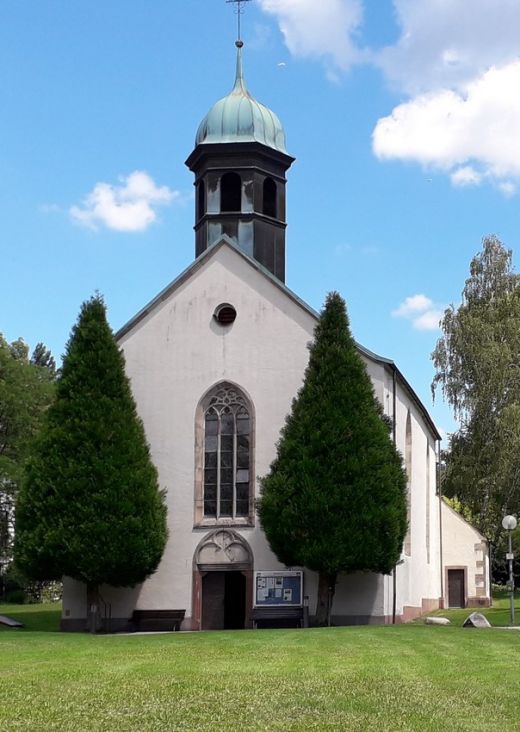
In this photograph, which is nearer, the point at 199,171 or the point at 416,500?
the point at 199,171

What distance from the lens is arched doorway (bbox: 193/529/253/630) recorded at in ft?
102

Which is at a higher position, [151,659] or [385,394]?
[385,394]

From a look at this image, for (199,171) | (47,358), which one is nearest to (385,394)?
(199,171)

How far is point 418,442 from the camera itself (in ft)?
131

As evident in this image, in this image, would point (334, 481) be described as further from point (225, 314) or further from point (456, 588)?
point (456, 588)

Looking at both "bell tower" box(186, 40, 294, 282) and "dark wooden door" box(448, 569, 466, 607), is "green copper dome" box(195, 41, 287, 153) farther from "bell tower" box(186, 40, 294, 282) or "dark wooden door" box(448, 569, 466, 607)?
"dark wooden door" box(448, 569, 466, 607)

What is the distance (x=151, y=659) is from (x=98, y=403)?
13.8m

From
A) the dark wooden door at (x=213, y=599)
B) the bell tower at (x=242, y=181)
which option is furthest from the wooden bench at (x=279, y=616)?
the bell tower at (x=242, y=181)

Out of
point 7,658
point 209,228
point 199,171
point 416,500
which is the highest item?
point 199,171

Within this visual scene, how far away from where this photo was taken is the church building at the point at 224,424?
30.9m

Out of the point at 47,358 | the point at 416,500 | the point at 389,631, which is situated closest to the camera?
the point at 389,631

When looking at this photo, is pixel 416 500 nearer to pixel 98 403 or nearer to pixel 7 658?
pixel 98 403

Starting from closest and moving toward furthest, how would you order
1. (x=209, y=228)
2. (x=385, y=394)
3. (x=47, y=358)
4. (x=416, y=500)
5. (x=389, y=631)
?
1. (x=389, y=631)
2. (x=385, y=394)
3. (x=209, y=228)
4. (x=416, y=500)
5. (x=47, y=358)

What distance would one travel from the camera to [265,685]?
13594 millimetres
